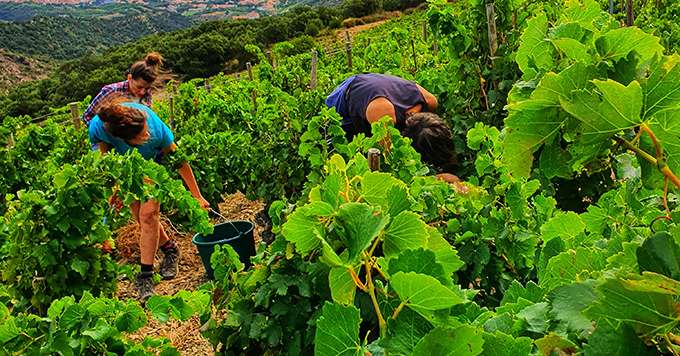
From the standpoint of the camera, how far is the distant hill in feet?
187

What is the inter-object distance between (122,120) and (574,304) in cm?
379

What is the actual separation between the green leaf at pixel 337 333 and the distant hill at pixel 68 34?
62.7 metres

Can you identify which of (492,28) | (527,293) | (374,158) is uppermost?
(527,293)

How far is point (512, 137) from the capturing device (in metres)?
0.89

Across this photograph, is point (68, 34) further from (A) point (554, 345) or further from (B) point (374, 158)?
(A) point (554, 345)

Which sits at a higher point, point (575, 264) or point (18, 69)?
point (575, 264)

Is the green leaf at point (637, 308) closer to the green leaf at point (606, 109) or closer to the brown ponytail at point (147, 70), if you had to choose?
the green leaf at point (606, 109)

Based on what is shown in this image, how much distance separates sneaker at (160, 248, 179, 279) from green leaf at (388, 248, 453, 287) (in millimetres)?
4716

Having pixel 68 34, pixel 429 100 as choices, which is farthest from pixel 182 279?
pixel 68 34

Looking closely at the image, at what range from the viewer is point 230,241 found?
4.74 m

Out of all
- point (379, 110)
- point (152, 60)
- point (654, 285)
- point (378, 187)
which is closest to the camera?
point (654, 285)

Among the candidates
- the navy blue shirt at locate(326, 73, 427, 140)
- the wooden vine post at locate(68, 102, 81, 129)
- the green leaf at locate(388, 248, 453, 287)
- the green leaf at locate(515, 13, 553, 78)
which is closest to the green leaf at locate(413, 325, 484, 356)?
the green leaf at locate(388, 248, 453, 287)

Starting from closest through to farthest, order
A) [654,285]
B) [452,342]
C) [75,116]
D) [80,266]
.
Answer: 1. [654,285]
2. [452,342]
3. [80,266]
4. [75,116]

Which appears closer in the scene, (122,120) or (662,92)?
(662,92)
